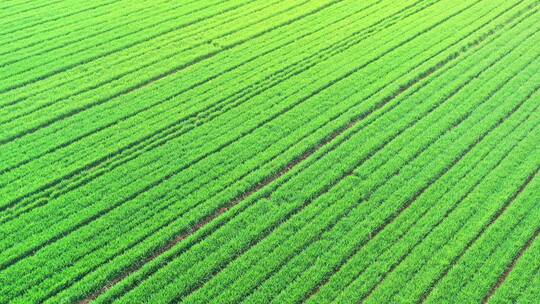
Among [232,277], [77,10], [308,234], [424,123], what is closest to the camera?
[232,277]

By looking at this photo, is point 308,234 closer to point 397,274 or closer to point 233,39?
point 397,274

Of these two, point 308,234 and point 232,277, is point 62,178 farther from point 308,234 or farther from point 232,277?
point 308,234

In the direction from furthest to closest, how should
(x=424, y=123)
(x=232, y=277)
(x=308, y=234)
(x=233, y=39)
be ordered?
(x=233, y=39) < (x=424, y=123) < (x=308, y=234) < (x=232, y=277)

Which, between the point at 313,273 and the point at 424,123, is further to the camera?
the point at 424,123

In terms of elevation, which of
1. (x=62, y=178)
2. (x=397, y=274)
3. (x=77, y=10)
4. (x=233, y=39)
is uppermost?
(x=77, y=10)

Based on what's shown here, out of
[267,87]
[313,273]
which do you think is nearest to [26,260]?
[313,273]

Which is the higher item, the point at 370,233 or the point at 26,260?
the point at 26,260

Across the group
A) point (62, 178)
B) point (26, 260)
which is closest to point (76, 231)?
point (26, 260)
